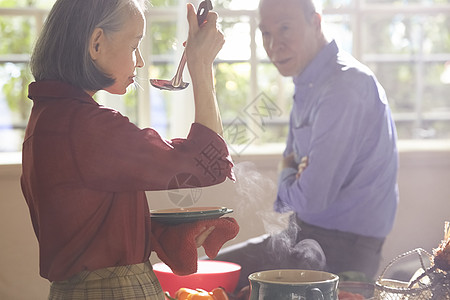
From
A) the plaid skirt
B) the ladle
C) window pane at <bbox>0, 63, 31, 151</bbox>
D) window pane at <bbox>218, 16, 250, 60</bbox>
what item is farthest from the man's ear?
window pane at <bbox>0, 63, 31, 151</bbox>

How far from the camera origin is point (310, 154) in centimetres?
194

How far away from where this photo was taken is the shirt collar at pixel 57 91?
0.98m

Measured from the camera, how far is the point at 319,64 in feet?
6.63

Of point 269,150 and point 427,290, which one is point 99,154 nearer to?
point 427,290

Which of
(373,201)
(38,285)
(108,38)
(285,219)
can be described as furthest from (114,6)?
(38,285)

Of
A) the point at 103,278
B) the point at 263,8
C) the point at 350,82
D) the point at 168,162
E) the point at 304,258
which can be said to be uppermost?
the point at 263,8

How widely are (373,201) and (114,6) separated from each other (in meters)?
1.21

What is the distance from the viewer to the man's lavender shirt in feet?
6.28

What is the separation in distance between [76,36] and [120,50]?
7 cm

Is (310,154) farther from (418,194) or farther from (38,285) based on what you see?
(38,285)

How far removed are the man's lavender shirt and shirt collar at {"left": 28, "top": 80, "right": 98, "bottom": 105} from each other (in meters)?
1.03

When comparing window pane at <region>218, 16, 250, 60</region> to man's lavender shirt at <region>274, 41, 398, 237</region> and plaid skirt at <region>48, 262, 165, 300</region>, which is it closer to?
man's lavender shirt at <region>274, 41, 398, 237</region>

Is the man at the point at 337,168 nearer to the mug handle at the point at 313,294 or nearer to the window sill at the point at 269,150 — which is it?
the window sill at the point at 269,150

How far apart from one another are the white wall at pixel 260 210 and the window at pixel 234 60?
11.5 inches
